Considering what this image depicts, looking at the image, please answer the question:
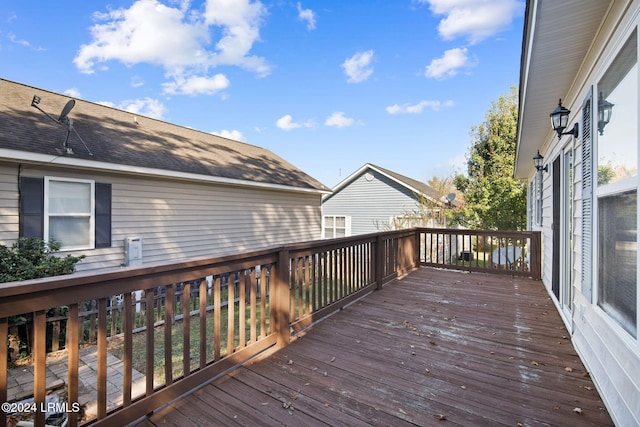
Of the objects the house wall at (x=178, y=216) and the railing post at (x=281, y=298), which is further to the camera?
the house wall at (x=178, y=216)

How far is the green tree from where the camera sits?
1072cm

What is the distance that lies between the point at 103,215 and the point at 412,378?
5.62 meters

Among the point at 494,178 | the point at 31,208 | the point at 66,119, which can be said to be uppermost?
the point at 66,119

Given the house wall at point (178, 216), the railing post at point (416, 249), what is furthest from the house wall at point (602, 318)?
the house wall at point (178, 216)

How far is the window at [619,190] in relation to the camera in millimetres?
1582

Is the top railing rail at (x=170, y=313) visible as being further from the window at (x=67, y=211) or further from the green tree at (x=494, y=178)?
the green tree at (x=494, y=178)

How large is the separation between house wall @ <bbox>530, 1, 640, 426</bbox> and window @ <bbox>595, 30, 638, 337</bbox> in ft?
0.26

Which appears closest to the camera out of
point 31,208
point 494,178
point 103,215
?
point 31,208

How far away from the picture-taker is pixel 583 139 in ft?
8.37

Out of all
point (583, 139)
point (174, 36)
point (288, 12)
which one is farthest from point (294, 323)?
point (174, 36)

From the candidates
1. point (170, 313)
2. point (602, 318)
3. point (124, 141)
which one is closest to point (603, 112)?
point (602, 318)

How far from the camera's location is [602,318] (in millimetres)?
2041

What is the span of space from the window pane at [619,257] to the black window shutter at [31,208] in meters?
6.69

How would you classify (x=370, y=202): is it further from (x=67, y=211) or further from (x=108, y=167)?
(x=67, y=211)
